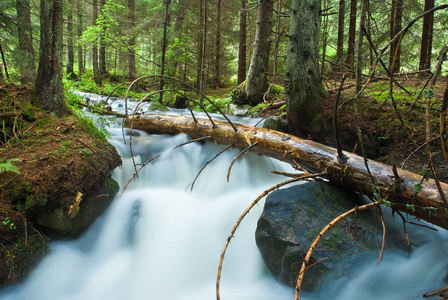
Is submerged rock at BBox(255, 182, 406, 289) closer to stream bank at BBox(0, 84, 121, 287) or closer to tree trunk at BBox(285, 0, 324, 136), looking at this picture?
tree trunk at BBox(285, 0, 324, 136)

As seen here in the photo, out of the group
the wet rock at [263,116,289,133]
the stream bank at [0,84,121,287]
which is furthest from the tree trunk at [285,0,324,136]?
the stream bank at [0,84,121,287]

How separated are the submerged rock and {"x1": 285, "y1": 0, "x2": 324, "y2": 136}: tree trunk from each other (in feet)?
5.06

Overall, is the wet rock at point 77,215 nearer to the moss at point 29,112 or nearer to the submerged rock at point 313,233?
the moss at point 29,112

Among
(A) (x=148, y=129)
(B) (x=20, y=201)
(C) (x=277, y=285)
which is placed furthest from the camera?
(A) (x=148, y=129)

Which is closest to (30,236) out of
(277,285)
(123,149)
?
(123,149)

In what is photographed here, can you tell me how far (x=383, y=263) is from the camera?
2.94 metres

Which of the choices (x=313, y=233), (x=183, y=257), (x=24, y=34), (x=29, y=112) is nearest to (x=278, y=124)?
(x=313, y=233)

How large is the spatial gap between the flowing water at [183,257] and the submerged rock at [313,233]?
164 millimetres

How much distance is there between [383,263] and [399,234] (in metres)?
0.49

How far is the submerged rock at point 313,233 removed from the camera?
2.77 m

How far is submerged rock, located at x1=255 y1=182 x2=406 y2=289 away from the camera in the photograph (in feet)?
9.10

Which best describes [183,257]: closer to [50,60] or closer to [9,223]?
[9,223]

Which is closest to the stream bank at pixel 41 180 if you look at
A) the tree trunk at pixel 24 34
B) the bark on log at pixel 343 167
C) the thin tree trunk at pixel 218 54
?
the bark on log at pixel 343 167

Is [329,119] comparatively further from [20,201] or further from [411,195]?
[20,201]
